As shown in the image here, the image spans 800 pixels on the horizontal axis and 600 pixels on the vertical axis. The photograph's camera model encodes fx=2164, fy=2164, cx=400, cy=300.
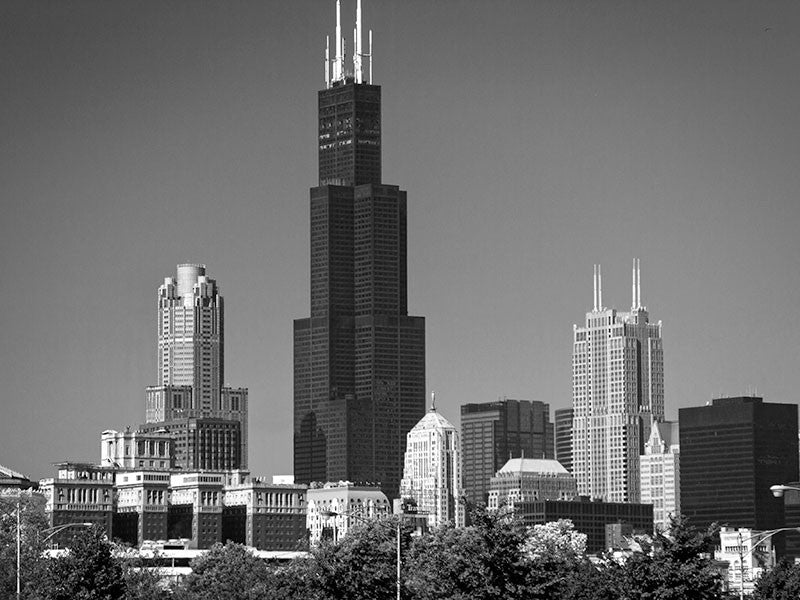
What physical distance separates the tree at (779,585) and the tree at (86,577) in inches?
1518

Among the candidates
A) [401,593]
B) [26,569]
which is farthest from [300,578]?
[401,593]

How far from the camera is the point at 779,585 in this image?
132 meters

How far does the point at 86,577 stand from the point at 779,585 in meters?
41.8

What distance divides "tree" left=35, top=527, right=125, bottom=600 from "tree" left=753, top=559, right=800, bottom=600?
38.6 m

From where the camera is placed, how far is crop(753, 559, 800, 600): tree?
128375 millimetres

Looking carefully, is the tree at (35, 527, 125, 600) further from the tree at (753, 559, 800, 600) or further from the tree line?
the tree at (753, 559, 800, 600)

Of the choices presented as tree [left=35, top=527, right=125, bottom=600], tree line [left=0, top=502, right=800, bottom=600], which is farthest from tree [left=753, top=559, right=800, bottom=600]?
tree [left=35, top=527, right=125, bottom=600]

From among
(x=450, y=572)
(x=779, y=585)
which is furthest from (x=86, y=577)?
(x=779, y=585)

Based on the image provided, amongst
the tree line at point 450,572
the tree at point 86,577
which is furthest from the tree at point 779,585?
the tree at point 86,577

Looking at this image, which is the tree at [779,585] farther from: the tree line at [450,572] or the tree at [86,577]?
the tree at [86,577]

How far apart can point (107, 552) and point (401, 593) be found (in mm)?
19013

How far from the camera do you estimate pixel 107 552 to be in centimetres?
12988

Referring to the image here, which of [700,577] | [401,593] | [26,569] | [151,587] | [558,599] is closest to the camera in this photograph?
[700,577]

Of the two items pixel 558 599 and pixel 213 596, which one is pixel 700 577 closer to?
pixel 558 599
